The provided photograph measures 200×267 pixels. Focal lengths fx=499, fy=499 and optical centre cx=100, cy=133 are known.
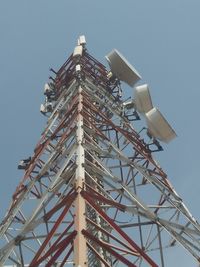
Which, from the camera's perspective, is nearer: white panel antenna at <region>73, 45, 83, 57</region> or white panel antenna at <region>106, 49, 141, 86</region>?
white panel antenna at <region>106, 49, 141, 86</region>

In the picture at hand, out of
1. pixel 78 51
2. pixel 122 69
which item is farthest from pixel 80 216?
pixel 78 51

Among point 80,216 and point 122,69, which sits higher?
point 122,69

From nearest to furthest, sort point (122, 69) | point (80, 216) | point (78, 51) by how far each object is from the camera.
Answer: point (80, 216) < point (122, 69) < point (78, 51)

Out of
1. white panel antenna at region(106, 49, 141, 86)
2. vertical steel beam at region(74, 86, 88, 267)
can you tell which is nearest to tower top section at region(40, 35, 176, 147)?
white panel antenna at region(106, 49, 141, 86)

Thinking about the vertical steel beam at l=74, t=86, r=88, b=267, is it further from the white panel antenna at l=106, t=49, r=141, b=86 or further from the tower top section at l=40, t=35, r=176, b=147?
the white panel antenna at l=106, t=49, r=141, b=86

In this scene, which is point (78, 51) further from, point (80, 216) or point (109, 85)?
point (80, 216)

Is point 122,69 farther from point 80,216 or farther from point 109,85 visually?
point 80,216

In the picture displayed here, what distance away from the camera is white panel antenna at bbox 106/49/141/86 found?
16141mm

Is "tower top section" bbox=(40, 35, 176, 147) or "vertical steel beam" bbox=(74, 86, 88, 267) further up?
"tower top section" bbox=(40, 35, 176, 147)

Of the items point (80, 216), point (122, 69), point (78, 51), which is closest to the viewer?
point (80, 216)

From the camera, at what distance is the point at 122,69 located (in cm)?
1641

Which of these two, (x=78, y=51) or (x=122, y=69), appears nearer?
(x=122, y=69)

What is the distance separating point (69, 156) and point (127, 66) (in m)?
8.33

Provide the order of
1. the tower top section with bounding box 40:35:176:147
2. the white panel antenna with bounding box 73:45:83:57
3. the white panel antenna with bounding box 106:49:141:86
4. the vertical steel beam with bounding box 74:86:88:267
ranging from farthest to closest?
the white panel antenna with bounding box 73:45:83:57, the white panel antenna with bounding box 106:49:141:86, the tower top section with bounding box 40:35:176:147, the vertical steel beam with bounding box 74:86:88:267
